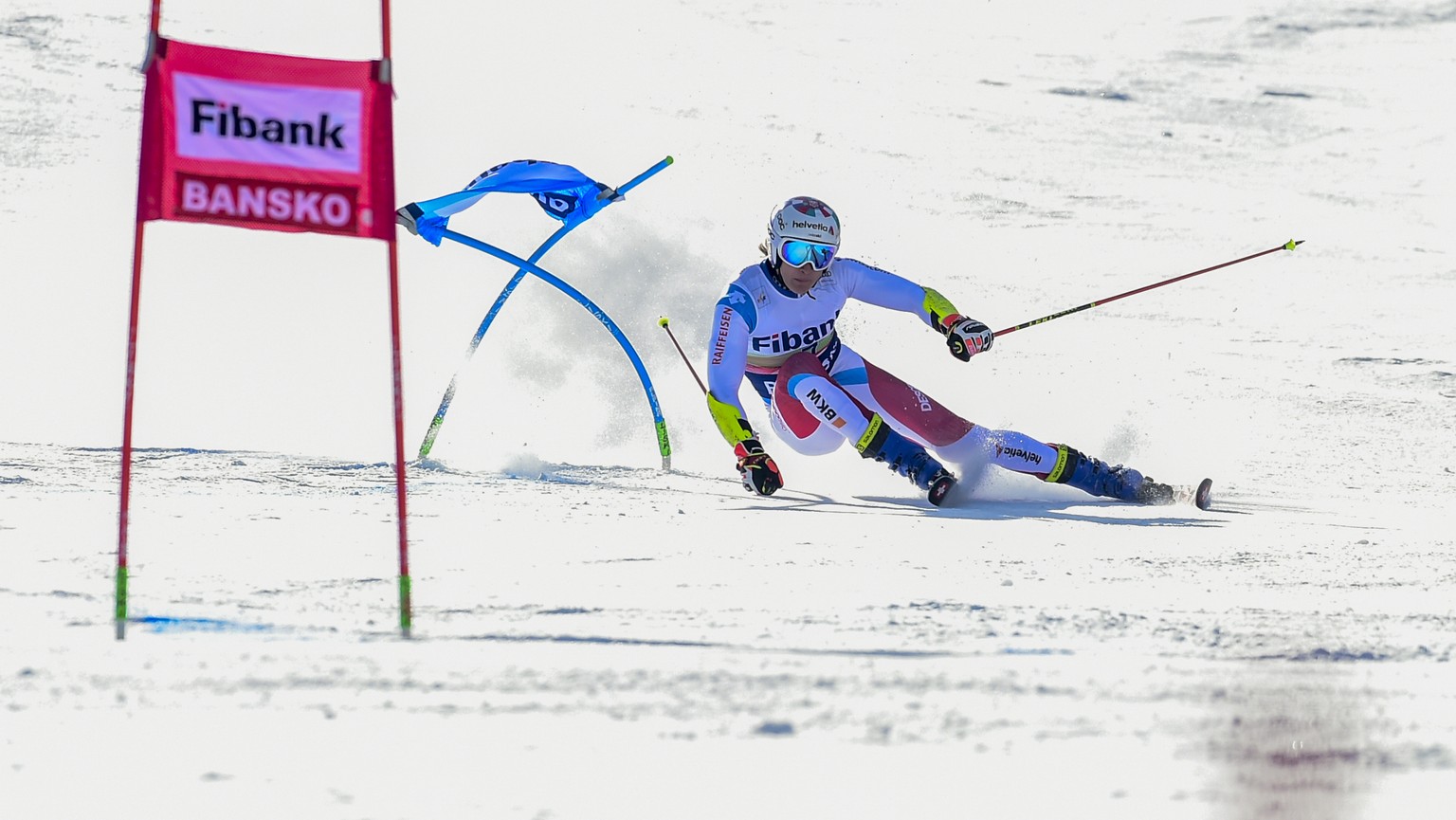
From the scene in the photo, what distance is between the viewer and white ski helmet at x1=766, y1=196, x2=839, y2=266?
Result: 7.71 meters

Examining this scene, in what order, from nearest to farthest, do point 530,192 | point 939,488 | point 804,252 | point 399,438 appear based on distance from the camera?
1. point 399,438
2. point 939,488
3. point 804,252
4. point 530,192

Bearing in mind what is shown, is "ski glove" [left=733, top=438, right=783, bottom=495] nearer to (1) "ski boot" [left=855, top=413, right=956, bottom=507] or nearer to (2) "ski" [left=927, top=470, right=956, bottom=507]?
(1) "ski boot" [left=855, top=413, right=956, bottom=507]

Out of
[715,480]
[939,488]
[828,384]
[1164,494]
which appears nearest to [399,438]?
[939,488]

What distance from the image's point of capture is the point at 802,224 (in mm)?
7711

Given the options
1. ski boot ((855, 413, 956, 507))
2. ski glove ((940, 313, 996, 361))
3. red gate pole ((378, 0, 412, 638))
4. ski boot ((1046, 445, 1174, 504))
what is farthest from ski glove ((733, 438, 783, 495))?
red gate pole ((378, 0, 412, 638))

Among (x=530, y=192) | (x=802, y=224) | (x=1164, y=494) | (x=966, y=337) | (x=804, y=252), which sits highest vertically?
(x=530, y=192)

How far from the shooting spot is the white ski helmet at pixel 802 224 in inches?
303

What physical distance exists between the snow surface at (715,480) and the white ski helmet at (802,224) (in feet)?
3.87

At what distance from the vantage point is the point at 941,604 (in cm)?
494

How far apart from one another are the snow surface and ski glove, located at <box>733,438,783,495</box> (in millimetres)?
153

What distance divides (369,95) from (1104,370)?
325 inches

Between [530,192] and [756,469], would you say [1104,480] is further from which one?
[530,192]

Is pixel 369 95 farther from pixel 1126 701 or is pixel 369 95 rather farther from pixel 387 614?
pixel 1126 701

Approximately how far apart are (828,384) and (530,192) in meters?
1.72
